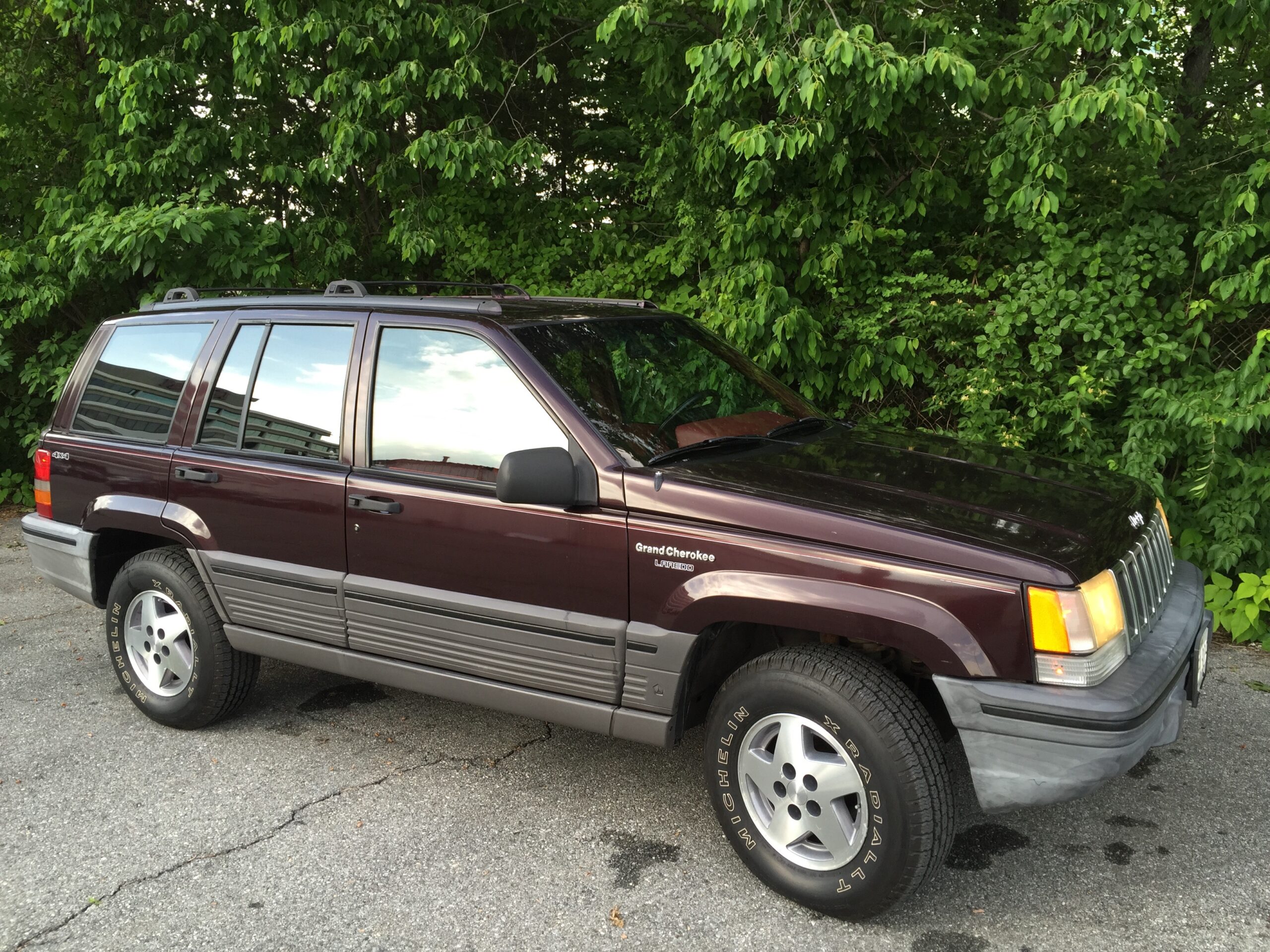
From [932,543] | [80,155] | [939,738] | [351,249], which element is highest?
[80,155]

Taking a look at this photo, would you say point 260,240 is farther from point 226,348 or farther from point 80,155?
point 226,348

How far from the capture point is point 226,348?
4.35 metres

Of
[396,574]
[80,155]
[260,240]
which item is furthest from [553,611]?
[80,155]

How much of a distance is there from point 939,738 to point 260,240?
6.90 m

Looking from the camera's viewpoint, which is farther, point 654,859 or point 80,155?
point 80,155

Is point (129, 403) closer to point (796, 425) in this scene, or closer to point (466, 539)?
point (466, 539)

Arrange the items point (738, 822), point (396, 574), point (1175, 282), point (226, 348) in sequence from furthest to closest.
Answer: point (1175, 282) → point (226, 348) → point (396, 574) → point (738, 822)

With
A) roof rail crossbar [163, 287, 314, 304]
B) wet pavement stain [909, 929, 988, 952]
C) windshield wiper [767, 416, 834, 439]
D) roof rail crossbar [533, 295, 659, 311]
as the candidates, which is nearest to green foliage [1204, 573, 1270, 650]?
windshield wiper [767, 416, 834, 439]

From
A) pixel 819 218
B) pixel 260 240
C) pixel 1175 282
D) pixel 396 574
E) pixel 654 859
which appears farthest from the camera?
pixel 260 240

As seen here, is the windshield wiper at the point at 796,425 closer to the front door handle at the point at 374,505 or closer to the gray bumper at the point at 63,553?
the front door handle at the point at 374,505

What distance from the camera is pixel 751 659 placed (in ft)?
11.5

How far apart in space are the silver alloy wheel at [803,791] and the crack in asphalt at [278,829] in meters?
1.37

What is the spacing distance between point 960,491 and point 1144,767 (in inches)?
62.2

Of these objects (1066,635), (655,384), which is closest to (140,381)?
(655,384)
